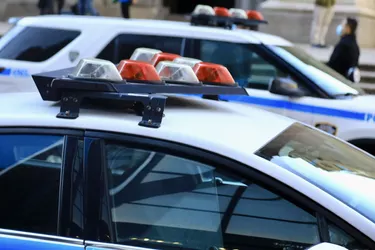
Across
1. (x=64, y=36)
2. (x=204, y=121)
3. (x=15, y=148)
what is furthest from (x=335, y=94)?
(x=15, y=148)

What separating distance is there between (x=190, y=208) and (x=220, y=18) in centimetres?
459

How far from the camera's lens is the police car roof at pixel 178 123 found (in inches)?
101

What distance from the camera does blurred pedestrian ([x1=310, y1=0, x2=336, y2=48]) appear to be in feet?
46.8

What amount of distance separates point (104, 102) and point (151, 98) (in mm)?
267

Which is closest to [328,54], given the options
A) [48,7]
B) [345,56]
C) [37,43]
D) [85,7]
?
[345,56]

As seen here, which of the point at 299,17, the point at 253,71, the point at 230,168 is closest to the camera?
the point at 230,168

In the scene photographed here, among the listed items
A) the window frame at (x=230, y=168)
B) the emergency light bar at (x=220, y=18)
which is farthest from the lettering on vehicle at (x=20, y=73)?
the window frame at (x=230, y=168)

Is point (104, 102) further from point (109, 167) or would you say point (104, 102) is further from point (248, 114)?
point (248, 114)

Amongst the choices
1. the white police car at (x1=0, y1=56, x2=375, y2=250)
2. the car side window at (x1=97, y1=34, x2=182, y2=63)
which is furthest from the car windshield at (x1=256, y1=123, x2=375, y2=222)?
the car side window at (x1=97, y1=34, x2=182, y2=63)

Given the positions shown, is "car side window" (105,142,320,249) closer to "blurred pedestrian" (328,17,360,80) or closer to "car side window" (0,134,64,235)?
"car side window" (0,134,64,235)

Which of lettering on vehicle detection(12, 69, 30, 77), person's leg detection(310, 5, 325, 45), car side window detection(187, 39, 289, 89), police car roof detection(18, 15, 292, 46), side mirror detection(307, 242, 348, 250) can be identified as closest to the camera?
side mirror detection(307, 242, 348, 250)

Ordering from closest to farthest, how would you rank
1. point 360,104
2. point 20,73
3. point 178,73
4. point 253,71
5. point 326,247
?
point 326,247, point 178,73, point 360,104, point 253,71, point 20,73

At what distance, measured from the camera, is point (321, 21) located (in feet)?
47.6

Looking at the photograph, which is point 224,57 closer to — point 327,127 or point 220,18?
→ point 220,18
